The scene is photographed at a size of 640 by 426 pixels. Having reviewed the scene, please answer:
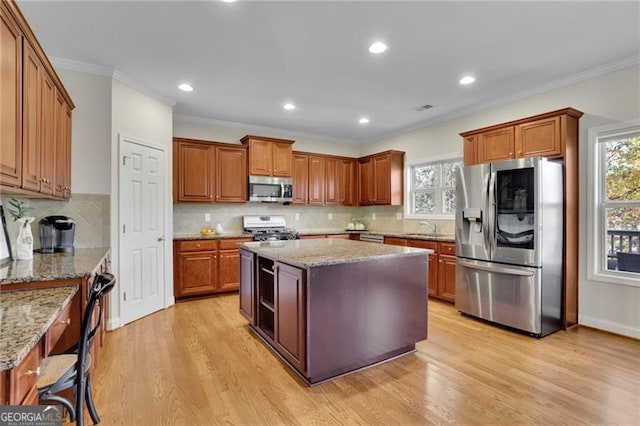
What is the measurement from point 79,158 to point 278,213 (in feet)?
10.4

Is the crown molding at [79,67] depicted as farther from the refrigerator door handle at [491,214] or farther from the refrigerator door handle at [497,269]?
the refrigerator door handle at [497,269]

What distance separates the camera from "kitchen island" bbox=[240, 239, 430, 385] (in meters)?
2.30

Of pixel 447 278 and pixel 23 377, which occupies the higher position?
pixel 23 377

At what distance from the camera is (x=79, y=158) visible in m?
3.30

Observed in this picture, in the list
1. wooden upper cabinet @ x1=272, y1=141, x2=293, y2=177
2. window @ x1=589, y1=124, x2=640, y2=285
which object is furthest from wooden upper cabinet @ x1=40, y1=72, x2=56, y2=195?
window @ x1=589, y1=124, x2=640, y2=285

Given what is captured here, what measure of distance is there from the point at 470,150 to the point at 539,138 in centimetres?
81

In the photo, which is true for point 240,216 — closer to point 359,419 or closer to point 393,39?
point 393,39

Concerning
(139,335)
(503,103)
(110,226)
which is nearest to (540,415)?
(139,335)

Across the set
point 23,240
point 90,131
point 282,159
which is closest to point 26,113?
point 23,240

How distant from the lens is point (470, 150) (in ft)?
13.8

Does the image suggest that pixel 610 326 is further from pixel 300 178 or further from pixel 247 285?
pixel 300 178

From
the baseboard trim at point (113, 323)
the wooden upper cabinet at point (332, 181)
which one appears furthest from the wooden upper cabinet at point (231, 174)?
the baseboard trim at point (113, 323)

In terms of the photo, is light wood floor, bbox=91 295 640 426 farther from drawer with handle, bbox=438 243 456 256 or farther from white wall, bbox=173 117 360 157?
white wall, bbox=173 117 360 157

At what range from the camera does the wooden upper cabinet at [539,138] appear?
339 cm
